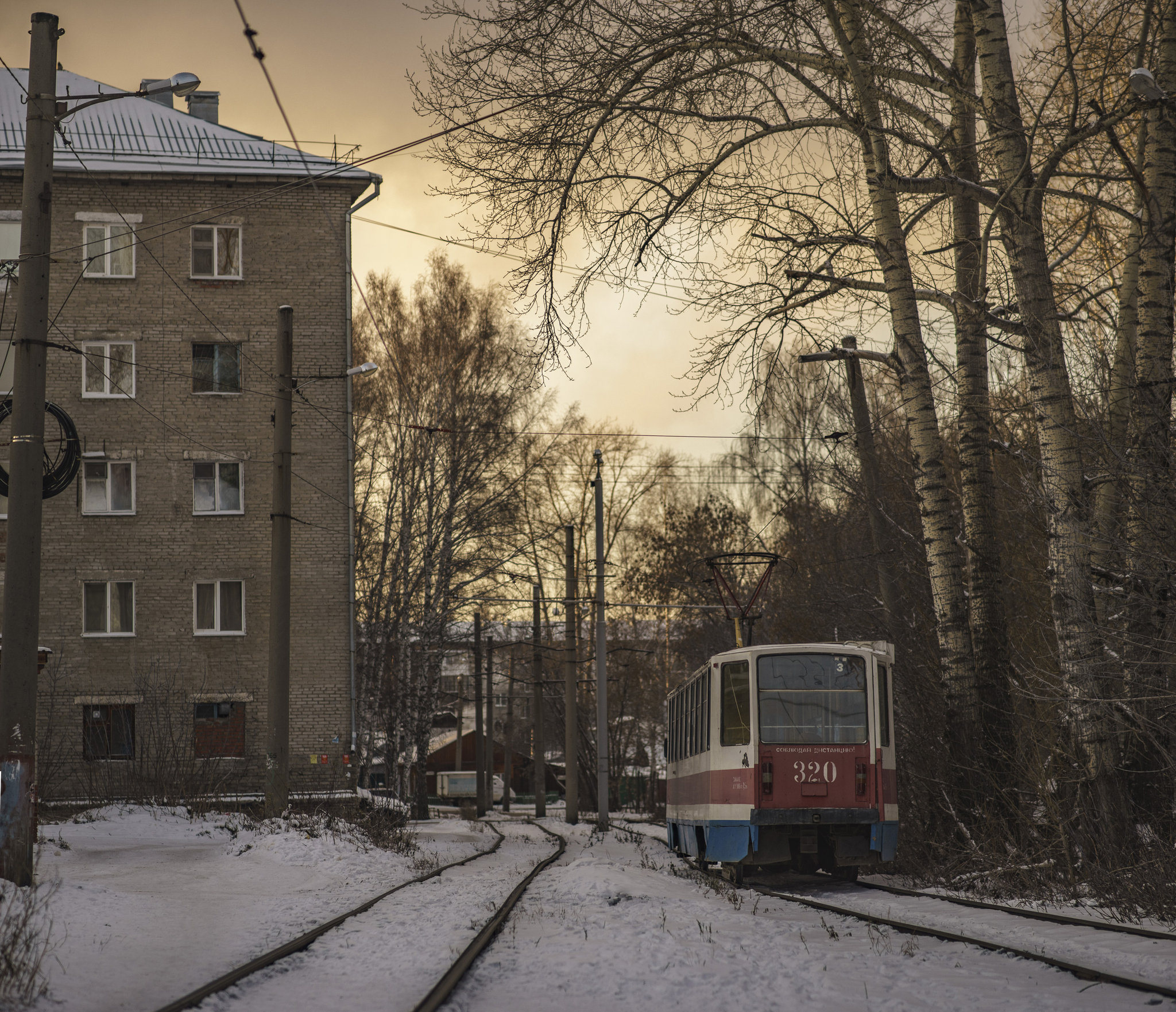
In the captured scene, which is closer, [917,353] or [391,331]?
[917,353]

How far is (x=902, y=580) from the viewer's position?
925 inches

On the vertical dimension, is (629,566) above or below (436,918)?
above

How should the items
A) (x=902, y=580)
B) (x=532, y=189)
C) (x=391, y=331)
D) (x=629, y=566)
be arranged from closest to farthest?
(x=532, y=189) → (x=902, y=580) → (x=391, y=331) → (x=629, y=566)

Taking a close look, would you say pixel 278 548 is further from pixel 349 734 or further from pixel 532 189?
pixel 349 734

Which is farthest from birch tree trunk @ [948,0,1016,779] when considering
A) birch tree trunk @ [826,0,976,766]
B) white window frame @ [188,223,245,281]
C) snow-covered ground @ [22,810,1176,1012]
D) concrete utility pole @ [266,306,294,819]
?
A: white window frame @ [188,223,245,281]

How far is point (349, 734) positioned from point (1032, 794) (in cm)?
1803

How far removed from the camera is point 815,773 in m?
13.8

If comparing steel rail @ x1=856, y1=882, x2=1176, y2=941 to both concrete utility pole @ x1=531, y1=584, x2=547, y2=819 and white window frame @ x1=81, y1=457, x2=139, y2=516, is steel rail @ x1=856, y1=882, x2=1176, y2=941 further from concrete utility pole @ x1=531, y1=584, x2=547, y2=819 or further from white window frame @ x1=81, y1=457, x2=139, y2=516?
concrete utility pole @ x1=531, y1=584, x2=547, y2=819

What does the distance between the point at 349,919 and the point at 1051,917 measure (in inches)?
211

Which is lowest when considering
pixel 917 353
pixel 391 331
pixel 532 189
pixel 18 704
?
pixel 18 704

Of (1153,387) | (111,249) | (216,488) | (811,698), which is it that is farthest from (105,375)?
(1153,387)

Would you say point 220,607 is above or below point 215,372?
below

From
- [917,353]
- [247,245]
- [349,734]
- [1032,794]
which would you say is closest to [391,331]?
[247,245]

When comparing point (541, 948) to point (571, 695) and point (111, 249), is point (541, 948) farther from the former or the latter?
point (571, 695)
